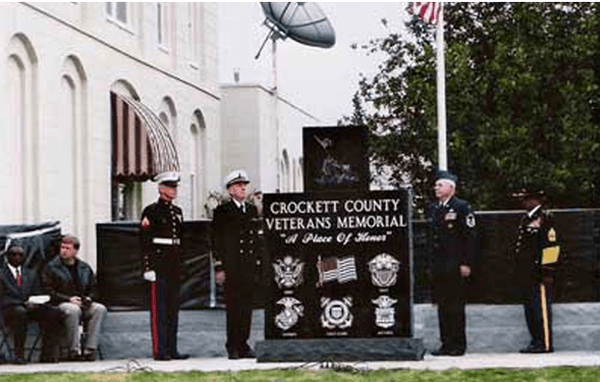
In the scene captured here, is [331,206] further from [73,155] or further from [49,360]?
[73,155]

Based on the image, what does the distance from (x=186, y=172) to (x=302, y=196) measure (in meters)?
19.0

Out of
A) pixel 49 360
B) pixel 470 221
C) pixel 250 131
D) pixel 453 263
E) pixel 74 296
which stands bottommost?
pixel 49 360

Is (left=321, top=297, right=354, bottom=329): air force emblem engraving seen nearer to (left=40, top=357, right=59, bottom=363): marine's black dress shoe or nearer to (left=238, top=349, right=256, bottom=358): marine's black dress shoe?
(left=238, top=349, right=256, bottom=358): marine's black dress shoe

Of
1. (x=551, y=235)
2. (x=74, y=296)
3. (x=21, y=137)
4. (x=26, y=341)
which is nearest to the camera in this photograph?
(x=551, y=235)

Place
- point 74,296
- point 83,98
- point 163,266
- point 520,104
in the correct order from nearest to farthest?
point 163,266 → point 74,296 → point 83,98 → point 520,104

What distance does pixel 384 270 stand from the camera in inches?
563

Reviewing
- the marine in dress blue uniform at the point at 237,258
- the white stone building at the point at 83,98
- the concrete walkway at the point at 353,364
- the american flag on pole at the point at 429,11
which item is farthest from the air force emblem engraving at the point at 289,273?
the american flag on pole at the point at 429,11

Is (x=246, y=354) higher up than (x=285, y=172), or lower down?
lower down

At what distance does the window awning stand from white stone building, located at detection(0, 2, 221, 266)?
0.20 m

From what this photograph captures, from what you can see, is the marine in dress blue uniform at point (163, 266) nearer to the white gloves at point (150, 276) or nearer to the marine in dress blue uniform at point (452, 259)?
the white gloves at point (150, 276)

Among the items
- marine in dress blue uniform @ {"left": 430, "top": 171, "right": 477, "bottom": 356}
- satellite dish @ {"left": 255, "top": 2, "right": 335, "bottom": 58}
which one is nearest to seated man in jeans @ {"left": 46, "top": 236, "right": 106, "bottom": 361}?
marine in dress blue uniform @ {"left": 430, "top": 171, "right": 477, "bottom": 356}

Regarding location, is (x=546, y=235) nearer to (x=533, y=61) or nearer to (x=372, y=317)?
(x=372, y=317)

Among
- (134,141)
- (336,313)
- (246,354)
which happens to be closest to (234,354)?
(246,354)

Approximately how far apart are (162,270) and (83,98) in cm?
1059
